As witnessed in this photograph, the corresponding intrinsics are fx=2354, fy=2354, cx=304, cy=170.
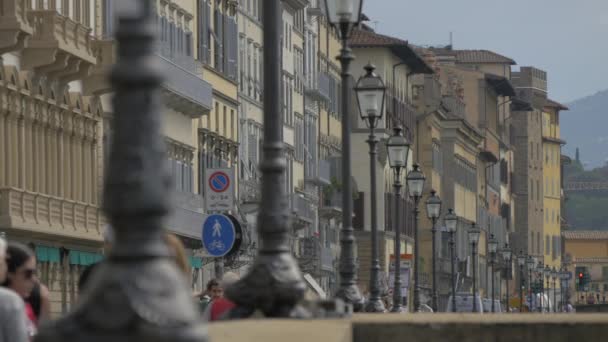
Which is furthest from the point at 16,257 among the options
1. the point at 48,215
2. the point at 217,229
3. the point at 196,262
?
the point at 196,262

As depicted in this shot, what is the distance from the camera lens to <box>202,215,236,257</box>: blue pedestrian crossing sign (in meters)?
27.9

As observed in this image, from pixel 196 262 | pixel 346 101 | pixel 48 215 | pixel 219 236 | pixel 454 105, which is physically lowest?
pixel 219 236

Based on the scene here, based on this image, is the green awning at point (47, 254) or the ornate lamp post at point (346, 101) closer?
the ornate lamp post at point (346, 101)

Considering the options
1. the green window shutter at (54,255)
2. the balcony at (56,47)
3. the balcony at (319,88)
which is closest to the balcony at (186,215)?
the balcony at (56,47)

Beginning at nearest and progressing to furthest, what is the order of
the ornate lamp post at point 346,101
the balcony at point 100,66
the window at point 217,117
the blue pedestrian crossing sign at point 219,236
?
the blue pedestrian crossing sign at point 219,236
the ornate lamp post at point 346,101
the balcony at point 100,66
the window at point 217,117

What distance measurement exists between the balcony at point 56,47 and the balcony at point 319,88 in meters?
42.5

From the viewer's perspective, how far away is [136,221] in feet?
21.1

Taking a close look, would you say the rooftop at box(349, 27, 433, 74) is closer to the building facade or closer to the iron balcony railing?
the building facade

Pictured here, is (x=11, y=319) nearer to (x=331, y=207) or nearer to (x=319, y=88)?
(x=319, y=88)

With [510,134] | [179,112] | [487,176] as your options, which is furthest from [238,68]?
[510,134]

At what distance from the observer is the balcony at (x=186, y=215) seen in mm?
59656

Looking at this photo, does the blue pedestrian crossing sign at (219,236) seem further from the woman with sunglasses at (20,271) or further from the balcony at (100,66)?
the balcony at (100,66)

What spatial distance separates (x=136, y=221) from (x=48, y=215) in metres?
41.4

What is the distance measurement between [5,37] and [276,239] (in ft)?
98.9
